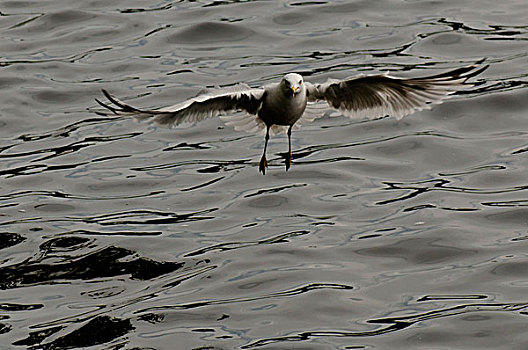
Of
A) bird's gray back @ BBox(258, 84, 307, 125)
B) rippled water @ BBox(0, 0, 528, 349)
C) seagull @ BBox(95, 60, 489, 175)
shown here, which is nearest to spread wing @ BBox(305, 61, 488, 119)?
seagull @ BBox(95, 60, 489, 175)

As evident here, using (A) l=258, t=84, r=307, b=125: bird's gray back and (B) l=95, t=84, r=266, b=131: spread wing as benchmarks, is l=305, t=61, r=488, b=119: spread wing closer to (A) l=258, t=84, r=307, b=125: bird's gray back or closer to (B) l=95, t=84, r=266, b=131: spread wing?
(A) l=258, t=84, r=307, b=125: bird's gray back

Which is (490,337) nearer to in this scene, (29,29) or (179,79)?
(179,79)

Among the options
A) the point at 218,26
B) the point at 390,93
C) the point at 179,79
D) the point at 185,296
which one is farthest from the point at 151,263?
the point at 218,26

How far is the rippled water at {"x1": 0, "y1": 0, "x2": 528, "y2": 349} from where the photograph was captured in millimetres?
13305

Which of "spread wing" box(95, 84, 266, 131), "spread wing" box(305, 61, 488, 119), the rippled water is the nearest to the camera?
"spread wing" box(95, 84, 266, 131)

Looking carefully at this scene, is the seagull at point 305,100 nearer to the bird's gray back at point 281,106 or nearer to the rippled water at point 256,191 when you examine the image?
the bird's gray back at point 281,106

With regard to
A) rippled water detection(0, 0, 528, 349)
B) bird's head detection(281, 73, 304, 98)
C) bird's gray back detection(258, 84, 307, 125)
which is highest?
bird's head detection(281, 73, 304, 98)

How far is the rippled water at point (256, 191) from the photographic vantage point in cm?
1330

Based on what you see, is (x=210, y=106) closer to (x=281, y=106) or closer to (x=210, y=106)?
(x=210, y=106)

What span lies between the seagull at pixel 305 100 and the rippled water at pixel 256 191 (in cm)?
70

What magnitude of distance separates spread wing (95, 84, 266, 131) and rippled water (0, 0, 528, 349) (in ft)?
1.10

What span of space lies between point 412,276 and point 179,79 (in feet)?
24.8

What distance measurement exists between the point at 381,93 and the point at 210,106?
1.93 meters

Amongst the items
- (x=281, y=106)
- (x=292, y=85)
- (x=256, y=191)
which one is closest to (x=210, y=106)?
(x=281, y=106)
